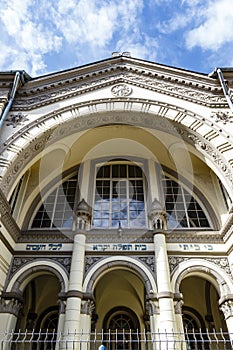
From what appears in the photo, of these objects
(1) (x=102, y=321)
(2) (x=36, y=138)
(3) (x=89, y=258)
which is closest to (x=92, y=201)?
(3) (x=89, y=258)

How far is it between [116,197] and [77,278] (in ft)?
13.2

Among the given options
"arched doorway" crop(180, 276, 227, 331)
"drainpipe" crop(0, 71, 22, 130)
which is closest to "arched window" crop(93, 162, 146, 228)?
"arched doorway" crop(180, 276, 227, 331)

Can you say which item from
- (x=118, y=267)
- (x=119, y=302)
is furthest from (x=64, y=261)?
(x=119, y=302)

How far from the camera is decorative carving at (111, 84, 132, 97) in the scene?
1201cm

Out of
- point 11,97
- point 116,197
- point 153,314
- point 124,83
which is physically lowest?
point 153,314

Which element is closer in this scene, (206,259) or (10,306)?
(10,306)

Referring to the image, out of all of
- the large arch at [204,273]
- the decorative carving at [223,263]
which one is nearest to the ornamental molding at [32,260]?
the large arch at [204,273]

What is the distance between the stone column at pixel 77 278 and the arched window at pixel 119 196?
779 mm

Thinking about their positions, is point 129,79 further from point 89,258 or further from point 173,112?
point 89,258

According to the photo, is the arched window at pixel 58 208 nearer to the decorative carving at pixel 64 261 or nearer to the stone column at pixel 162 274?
the decorative carving at pixel 64 261

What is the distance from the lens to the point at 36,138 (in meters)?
10.7

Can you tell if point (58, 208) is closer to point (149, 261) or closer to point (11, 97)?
point (149, 261)

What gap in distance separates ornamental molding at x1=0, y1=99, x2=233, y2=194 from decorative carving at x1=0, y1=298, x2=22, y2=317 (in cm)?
367

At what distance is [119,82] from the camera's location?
12.5 meters
